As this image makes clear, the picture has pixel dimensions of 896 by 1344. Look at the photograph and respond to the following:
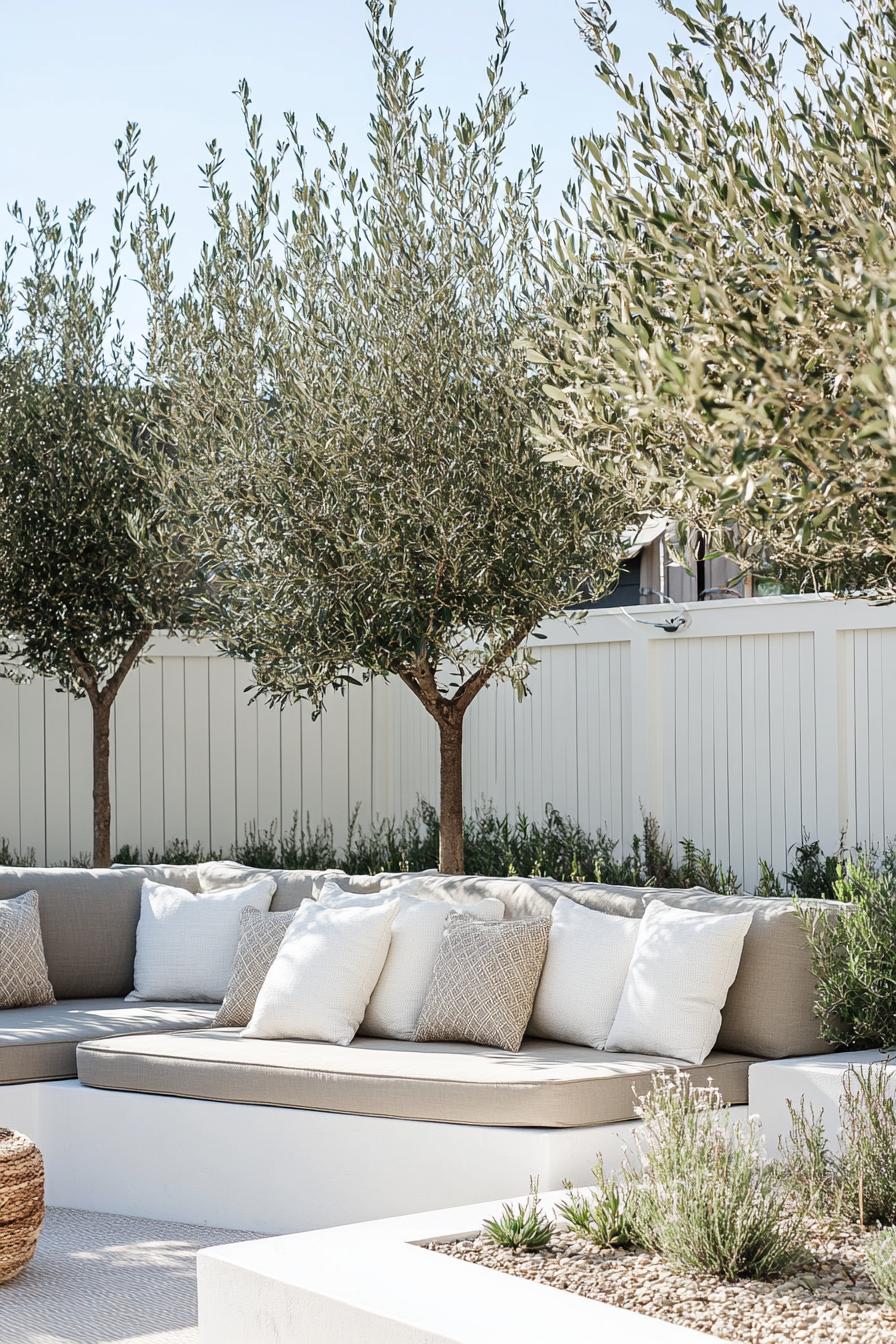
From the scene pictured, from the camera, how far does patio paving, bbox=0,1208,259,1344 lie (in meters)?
3.78

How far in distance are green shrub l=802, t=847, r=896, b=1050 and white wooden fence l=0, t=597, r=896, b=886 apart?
2.04 meters

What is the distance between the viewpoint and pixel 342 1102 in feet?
14.8

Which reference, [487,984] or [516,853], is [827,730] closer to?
[516,853]

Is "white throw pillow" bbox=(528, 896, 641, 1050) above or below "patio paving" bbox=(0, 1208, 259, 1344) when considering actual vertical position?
above

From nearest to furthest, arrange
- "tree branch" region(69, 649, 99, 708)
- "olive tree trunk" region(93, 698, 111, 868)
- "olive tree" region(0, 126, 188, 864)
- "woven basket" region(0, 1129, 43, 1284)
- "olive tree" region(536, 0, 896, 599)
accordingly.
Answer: "olive tree" region(536, 0, 896, 599), "woven basket" region(0, 1129, 43, 1284), "olive tree" region(0, 126, 188, 864), "tree branch" region(69, 649, 99, 708), "olive tree trunk" region(93, 698, 111, 868)

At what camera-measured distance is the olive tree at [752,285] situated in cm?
246

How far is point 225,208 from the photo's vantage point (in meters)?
5.87

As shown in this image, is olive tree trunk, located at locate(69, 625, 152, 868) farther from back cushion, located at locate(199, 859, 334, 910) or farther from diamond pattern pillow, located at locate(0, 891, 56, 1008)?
diamond pattern pillow, located at locate(0, 891, 56, 1008)

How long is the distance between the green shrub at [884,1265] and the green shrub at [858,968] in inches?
56.1

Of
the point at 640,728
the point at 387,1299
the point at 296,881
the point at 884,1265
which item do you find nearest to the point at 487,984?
the point at 296,881

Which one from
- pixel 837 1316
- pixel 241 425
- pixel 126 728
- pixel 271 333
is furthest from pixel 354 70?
pixel 837 1316

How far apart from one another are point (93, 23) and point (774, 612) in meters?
4.34

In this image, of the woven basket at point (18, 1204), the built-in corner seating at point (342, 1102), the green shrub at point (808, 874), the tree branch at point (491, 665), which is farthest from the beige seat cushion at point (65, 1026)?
the green shrub at point (808, 874)

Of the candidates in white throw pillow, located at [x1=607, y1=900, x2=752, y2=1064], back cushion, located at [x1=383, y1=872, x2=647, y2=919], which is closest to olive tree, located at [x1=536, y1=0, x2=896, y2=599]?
white throw pillow, located at [x1=607, y1=900, x2=752, y2=1064]
